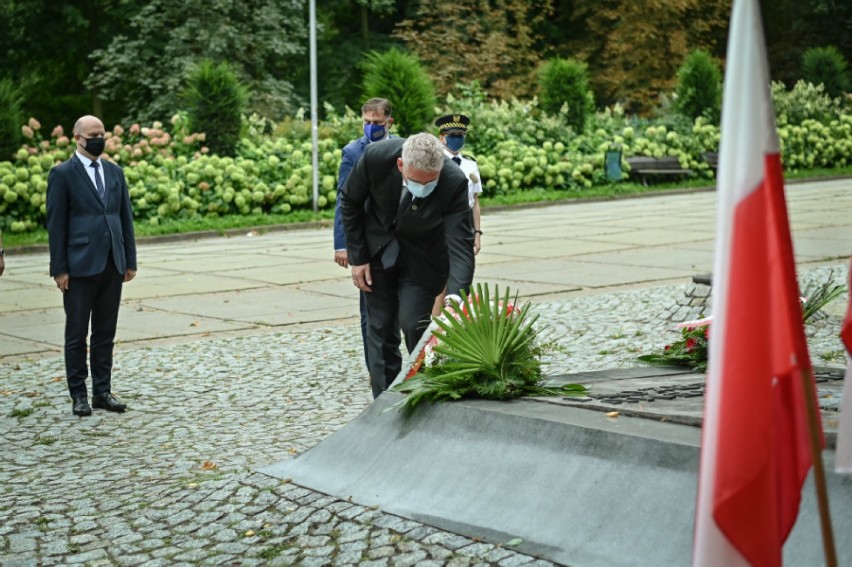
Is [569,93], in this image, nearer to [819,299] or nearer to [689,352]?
[819,299]

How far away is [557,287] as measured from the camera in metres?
14.2

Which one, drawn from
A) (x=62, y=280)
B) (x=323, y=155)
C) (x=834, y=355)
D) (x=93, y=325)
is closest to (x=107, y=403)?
(x=93, y=325)

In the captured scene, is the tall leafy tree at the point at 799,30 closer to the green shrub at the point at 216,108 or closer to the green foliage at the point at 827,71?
the green foliage at the point at 827,71

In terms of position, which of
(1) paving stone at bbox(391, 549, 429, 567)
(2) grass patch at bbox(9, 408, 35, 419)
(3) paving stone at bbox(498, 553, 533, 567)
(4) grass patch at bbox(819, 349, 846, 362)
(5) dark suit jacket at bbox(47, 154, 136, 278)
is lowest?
(2) grass patch at bbox(9, 408, 35, 419)

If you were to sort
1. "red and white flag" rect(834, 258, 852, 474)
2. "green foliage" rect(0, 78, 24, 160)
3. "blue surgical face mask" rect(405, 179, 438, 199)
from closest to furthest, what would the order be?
"red and white flag" rect(834, 258, 852, 474), "blue surgical face mask" rect(405, 179, 438, 199), "green foliage" rect(0, 78, 24, 160)

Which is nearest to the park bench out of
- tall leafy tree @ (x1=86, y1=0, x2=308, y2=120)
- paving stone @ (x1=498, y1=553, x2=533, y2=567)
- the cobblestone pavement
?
tall leafy tree @ (x1=86, y1=0, x2=308, y2=120)

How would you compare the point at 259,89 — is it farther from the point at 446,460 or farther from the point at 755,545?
the point at 755,545

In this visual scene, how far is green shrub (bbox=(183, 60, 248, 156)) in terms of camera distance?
2645 cm

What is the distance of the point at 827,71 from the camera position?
135 feet

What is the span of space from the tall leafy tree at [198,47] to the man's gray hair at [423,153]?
99.1ft

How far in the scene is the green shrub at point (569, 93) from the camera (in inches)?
1300

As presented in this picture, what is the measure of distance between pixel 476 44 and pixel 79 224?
36.4 m

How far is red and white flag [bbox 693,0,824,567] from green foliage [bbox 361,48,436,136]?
2493 cm

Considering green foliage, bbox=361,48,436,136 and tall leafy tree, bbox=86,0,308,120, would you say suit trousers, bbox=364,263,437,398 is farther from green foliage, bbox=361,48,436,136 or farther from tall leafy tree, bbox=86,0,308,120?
tall leafy tree, bbox=86,0,308,120
